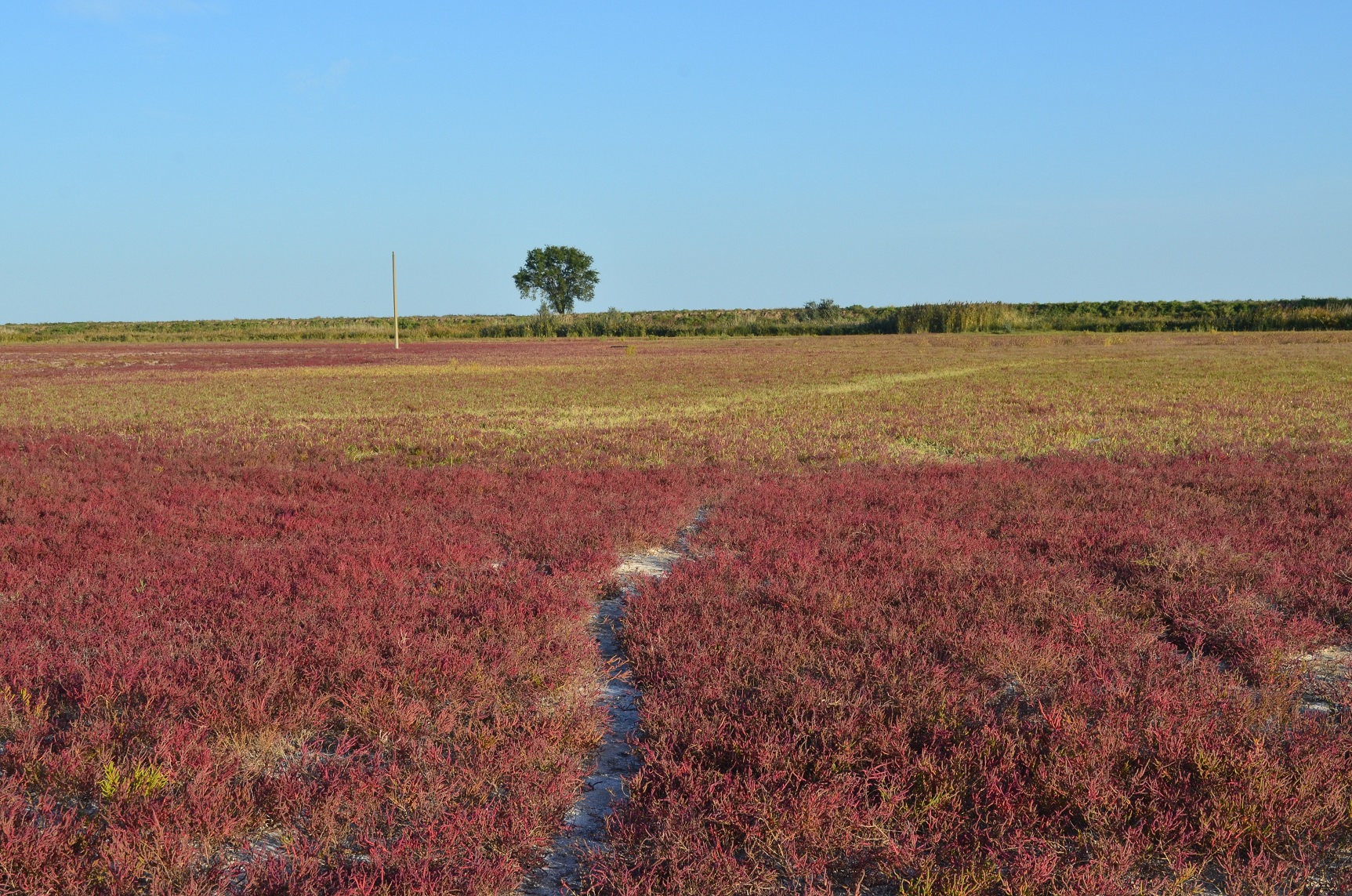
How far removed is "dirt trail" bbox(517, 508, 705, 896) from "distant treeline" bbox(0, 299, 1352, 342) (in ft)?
260

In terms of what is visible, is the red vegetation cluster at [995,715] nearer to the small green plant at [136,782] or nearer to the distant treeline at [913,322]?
the small green plant at [136,782]

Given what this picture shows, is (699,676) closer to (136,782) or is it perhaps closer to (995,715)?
(995,715)

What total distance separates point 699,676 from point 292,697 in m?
2.28

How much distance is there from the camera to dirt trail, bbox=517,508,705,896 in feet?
11.6

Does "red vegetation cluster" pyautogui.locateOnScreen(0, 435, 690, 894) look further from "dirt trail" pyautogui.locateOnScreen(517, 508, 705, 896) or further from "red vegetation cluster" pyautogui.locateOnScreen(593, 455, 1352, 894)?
"red vegetation cluster" pyautogui.locateOnScreen(593, 455, 1352, 894)

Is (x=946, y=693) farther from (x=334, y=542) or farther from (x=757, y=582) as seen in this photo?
(x=334, y=542)

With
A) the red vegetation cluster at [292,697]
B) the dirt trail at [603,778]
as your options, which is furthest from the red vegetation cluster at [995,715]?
the red vegetation cluster at [292,697]

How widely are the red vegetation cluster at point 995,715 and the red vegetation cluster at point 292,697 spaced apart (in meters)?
0.69

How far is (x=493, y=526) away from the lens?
9547mm

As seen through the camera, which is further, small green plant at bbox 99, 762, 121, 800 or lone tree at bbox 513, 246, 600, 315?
lone tree at bbox 513, 246, 600, 315

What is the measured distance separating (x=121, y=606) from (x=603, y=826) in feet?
14.9

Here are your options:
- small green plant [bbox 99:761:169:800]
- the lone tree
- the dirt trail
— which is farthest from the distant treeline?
small green plant [bbox 99:761:169:800]

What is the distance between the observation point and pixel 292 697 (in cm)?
489

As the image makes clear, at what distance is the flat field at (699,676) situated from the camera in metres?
3.54
